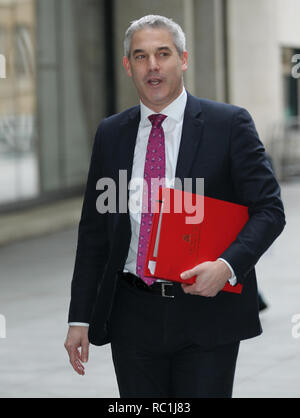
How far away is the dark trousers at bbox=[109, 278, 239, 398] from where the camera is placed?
9.99 ft

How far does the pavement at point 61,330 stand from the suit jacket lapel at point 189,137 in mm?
3407

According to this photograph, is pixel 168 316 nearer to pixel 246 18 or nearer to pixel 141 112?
pixel 141 112

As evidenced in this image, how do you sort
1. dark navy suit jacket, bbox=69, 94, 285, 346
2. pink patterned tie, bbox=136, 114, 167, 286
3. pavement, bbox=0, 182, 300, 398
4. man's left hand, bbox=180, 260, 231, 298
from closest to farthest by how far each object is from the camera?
1. man's left hand, bbox=180, 260, 231, 298
2. dark navy suit jacket, bbox=69, 94, 285, 346
3. pink patterned tie, bbox=136, 114, 167, 286
4. pavement, bbox=0, 182, 300, 398

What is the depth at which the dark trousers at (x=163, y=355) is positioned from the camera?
3.04 meters

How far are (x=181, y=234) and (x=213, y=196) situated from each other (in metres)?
0.23

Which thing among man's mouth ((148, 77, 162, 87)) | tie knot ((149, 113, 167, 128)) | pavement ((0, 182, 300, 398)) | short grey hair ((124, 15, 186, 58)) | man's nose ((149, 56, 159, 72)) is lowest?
pavement ((0, 182, 300, 398))

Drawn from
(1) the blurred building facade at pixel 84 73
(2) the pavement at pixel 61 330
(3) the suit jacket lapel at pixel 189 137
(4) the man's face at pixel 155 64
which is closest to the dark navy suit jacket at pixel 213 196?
(3) the suit jacket lapel at pixel 189 137

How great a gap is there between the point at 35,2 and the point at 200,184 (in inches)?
538

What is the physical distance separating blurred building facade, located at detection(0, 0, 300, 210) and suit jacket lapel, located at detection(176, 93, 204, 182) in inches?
489

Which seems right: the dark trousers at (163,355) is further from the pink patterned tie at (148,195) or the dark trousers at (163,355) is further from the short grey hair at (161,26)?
the short grey hair at (161,26)

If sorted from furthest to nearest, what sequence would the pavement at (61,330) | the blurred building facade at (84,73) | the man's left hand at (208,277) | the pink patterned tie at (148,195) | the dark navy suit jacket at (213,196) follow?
1. the blurred building facade at (84,73)
2. the pavement at (61,330)
3. the pink patterned tie at (148,195)
4. the dark navy suit jacket at (213,196)
5. the man's left hand at (208,277)

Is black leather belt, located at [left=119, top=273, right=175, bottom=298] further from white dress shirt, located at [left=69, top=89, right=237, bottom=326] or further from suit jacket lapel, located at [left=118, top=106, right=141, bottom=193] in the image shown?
suit jacket lapel, located at [left=118, top=106, right=141, bottom=193]

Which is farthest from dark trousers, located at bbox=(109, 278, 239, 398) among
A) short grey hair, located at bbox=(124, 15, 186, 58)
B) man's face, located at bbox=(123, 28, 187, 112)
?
short grey hair, located at bbox=(124, 15, 186, 58)

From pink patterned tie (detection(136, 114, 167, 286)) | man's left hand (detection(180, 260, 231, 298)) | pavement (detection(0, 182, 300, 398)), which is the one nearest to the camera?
man's left hand (detection(180, 260, 231, 298))
